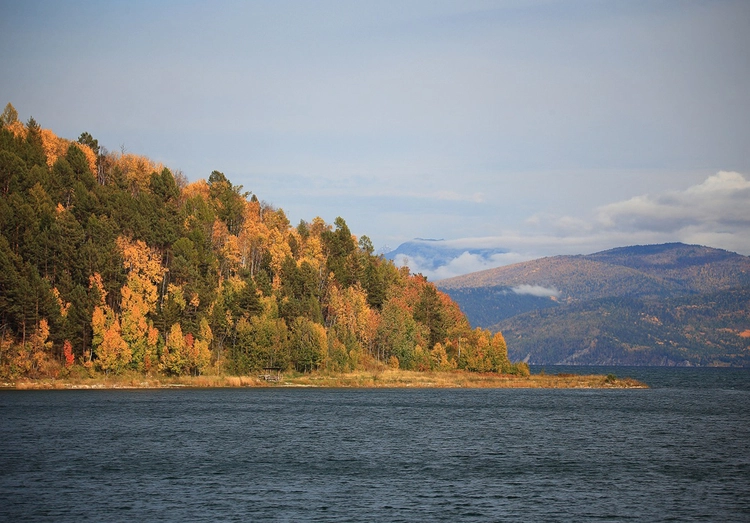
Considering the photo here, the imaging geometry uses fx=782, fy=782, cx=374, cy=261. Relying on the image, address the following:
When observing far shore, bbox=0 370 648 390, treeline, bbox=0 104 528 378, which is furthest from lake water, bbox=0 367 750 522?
treeline, bbox=0 104 528 378

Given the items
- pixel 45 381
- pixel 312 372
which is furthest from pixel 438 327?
pixel 45 381

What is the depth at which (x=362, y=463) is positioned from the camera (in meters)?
57.7

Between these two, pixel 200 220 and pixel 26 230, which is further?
pixel 200 220

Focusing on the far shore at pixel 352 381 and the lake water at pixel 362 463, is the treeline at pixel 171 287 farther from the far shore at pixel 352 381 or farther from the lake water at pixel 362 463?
the lake water at pixel 362 463

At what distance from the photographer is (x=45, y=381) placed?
125 metres

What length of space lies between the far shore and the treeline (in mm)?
2130

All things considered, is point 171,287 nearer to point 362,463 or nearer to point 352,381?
point 352,381

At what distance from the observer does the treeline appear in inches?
5017

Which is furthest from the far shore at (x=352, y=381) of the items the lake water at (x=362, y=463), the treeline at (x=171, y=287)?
the lake water at (x=362, y=463)

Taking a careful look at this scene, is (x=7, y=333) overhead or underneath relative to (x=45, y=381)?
overhead

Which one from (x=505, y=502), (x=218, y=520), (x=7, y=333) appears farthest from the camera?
(x=7, y=333)

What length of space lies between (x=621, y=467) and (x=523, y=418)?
36662 mm

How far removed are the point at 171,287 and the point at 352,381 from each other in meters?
38.7

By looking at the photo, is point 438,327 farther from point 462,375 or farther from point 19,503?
point 19,503
